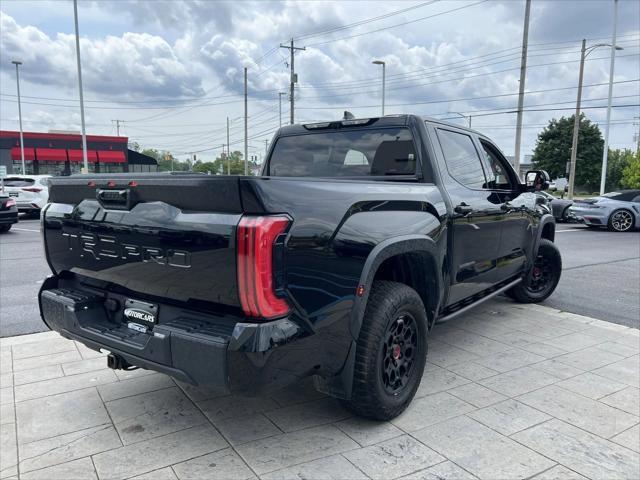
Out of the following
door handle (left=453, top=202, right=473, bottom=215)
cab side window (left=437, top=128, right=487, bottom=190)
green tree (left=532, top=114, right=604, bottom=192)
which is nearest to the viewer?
door handle (left=453, top=202, right=473, bottom=215)

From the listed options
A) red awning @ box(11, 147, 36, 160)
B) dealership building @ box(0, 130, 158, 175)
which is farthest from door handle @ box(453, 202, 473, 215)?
red awning @ box(11, 147, 36, 160)

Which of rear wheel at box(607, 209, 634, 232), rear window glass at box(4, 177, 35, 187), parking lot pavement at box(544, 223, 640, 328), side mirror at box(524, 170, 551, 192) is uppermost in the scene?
side mirror at box(524, 170, 551, 192)

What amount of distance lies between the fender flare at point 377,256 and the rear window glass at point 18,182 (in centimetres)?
1695

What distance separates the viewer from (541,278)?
243 inches

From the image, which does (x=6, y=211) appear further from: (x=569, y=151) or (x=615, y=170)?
(x=615, y=170)

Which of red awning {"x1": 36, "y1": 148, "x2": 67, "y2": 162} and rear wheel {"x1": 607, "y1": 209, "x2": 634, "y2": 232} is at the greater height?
red awning {"x1": 36, "y1": 148, "x2": 67, "y2": 162}

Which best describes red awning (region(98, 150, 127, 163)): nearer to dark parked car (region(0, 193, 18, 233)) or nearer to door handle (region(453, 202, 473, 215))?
dark parked car (region(0, 193, 18, 233))

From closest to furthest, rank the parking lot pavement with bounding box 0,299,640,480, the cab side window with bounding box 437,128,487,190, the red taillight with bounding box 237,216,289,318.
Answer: the red taillight with bounding box 237,216,289,318, the parking lot pavement with bounding box 0,299,640,480, the cab side window with bounding box 437,128,487,190

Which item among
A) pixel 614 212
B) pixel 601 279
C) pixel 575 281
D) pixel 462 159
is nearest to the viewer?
pixel 462 159

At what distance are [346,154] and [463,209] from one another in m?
1.03

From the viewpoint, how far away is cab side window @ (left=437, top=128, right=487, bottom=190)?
3965 millimetres

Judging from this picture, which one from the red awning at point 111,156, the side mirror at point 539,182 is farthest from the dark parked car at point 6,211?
the red awning at point 111,156

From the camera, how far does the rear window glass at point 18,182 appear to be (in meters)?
16.5

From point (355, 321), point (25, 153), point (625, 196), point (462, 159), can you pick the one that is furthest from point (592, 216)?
point (25, 153)
